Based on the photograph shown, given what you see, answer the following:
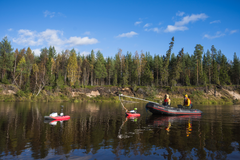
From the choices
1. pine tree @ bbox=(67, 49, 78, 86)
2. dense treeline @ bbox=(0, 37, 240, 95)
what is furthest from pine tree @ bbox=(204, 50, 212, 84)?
pine tree @ bbox=(67, 49, 78, 86)

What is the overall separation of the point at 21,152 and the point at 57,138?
10.9ft

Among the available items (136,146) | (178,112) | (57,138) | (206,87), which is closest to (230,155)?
(136,146)

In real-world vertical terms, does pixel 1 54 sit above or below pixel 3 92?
above

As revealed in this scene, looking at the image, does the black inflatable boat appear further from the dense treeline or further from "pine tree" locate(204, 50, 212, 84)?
"pine tree" locate(204, 50, 212, 84)

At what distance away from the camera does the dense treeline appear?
2928 inches

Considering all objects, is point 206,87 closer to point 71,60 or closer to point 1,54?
point 71,60

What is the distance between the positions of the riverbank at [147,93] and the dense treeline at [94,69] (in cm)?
331

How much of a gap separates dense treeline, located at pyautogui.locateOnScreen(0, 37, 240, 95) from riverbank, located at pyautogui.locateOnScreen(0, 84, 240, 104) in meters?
3.31

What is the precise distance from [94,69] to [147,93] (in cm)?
2940

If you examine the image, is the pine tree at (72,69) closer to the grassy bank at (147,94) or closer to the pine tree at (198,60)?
the grassy bank at (147,94)

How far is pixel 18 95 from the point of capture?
61844mm

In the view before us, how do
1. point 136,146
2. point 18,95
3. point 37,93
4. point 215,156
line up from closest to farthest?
point 215,156 < point 136,146 < point 18,95 < point 37,93

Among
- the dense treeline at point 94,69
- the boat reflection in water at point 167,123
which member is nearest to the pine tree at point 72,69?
the dense treeline at point 94,69

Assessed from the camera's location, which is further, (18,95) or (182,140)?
(18,95)
